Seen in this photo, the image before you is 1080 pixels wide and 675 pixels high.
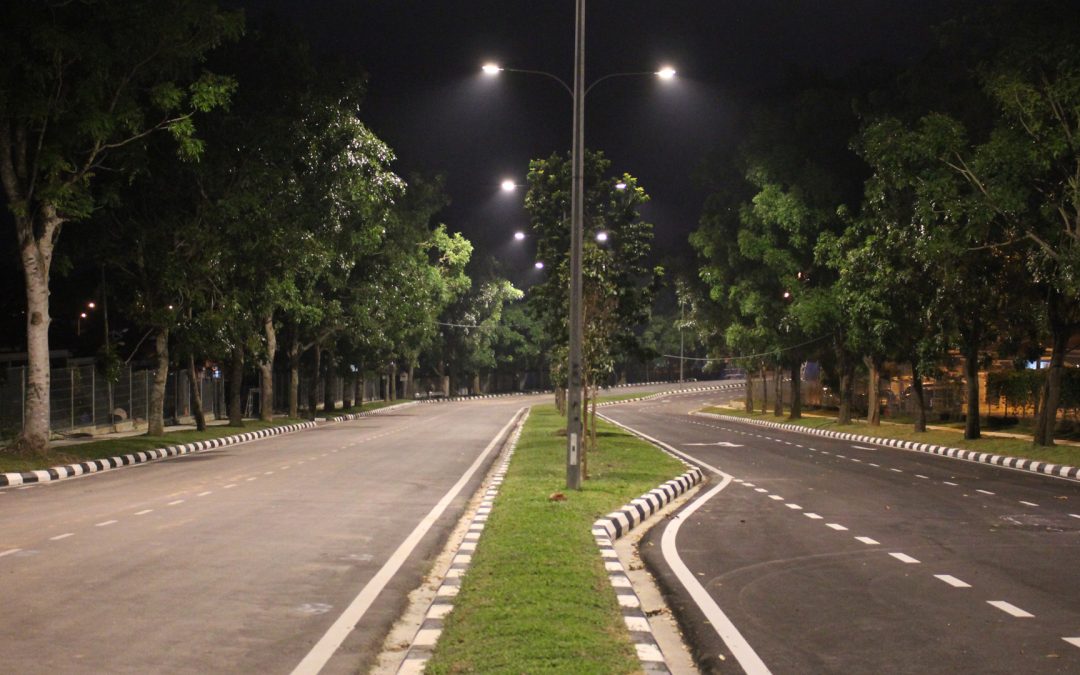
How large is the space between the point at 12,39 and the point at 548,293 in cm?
1564

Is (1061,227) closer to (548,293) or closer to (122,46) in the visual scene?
(548,293)

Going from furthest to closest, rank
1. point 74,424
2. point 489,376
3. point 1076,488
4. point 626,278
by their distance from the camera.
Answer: point 489,376, point 74,424, point 626,278, point 1076,488

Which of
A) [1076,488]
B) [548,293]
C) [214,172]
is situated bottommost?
[1076,488]

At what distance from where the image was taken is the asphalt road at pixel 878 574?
710 centimetres

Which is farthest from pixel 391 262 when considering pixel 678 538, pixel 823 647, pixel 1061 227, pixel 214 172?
pixel 823 647

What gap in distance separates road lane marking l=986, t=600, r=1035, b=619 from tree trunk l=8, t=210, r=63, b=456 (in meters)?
19.7

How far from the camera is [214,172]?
31281mm

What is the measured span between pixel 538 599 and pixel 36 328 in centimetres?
1841

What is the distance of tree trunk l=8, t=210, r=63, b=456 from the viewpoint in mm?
22828

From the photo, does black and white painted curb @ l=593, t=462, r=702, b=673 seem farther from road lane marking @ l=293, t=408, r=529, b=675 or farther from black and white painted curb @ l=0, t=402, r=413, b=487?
black and white painted curb @ l=0, t=402, r=413, b=487

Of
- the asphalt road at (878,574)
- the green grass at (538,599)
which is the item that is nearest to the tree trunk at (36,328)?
the green grass at (538,599)

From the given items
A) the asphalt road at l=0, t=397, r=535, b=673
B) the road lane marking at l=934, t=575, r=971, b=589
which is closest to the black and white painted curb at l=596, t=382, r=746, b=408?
the asphalt road at l=0, t=397, r=535, b=673

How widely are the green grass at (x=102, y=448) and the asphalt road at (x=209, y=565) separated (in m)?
1.72

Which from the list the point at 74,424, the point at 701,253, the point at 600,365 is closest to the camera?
the point at 600,365
